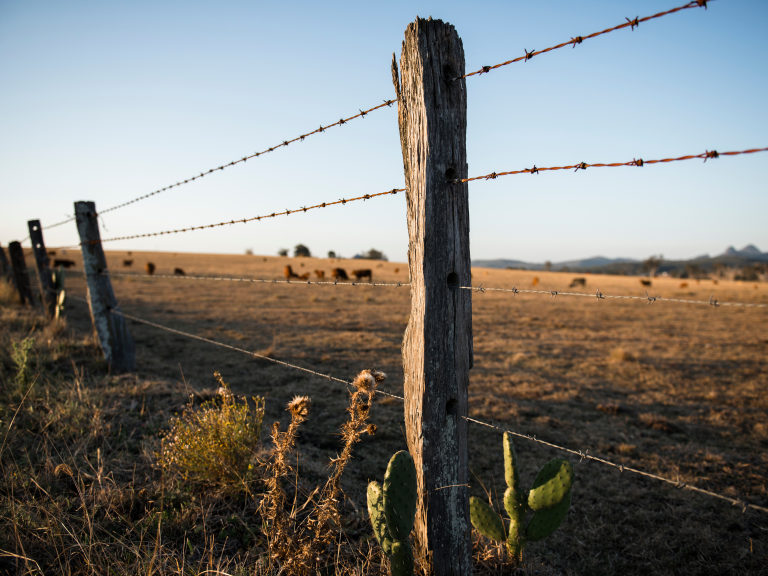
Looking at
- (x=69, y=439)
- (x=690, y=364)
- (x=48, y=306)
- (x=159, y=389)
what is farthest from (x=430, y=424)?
(x=690, y=364)

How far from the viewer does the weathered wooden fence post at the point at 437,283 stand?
189 centimetres

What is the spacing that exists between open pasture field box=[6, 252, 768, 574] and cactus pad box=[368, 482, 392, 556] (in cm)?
69

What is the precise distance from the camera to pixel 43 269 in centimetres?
764

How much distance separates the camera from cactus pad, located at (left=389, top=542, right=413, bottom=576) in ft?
6.32

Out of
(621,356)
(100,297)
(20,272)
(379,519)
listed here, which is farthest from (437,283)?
(20,272)

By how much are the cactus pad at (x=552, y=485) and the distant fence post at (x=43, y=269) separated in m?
8.79

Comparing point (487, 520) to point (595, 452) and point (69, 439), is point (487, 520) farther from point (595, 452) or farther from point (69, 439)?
point (69, 439)

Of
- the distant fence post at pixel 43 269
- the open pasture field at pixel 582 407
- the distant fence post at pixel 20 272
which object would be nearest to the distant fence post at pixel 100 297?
the open pasture field at pixel 582 407

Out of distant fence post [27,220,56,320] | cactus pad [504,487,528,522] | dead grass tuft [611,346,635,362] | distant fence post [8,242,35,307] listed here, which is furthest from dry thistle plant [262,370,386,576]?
distant fence post [8,242,35,307]

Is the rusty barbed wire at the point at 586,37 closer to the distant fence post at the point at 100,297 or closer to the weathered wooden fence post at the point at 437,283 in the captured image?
the weathered wooden fence post at the point at 437,283

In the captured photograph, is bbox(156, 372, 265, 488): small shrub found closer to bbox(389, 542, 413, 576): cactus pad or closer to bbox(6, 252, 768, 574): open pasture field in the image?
bbox(6, 252, 768, 574): open pasture field

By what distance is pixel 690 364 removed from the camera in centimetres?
889

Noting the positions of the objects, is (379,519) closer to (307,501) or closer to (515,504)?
(307,501)

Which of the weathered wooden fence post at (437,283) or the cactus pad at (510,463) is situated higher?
the weathered wooden fence post at (437,283)
